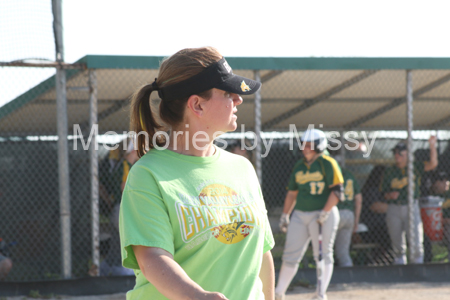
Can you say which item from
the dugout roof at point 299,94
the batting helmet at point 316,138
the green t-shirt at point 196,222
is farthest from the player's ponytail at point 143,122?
the dugout roof at point 299,94

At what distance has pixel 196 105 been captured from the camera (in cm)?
176

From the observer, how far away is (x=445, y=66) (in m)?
7.93

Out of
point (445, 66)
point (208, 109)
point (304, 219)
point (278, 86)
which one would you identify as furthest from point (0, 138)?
point (208, 109)

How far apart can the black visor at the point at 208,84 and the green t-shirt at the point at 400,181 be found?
7008mm

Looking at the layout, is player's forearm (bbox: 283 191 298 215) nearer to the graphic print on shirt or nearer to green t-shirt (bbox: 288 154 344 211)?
green t-shirt (bbox: 288 154 344 211)

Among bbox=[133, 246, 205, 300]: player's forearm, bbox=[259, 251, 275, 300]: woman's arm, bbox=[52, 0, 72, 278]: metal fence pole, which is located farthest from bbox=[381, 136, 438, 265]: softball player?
bbox=[133, 246, 205, 300]: player's forearm

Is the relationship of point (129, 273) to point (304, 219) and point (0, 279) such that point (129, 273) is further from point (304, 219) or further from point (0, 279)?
point (304, 219)

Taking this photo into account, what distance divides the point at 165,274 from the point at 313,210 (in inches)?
199

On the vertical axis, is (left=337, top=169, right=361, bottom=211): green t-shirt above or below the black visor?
below

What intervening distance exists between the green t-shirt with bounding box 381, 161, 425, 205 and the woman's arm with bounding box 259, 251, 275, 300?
266 inches

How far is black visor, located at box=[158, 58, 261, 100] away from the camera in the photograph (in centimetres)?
170

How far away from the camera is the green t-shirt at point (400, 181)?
8164mm

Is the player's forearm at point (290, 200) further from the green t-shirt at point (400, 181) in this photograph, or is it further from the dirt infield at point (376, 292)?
the green t-shirt at point (400, 181)

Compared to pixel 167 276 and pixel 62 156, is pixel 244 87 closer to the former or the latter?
pixel 167 276
